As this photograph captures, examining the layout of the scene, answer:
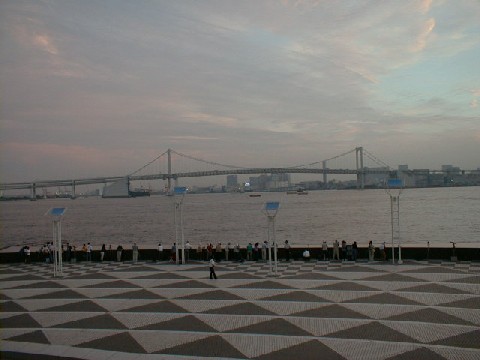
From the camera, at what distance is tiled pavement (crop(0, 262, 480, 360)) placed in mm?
8758

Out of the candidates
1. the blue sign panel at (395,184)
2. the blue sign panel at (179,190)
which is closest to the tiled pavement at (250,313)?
the blue sign panel at (395,184)

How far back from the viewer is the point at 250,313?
11.2m

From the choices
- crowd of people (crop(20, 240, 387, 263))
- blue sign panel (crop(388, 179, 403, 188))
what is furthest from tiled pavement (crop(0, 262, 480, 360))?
blue sign panel (crop(388, 179, 403, 188))

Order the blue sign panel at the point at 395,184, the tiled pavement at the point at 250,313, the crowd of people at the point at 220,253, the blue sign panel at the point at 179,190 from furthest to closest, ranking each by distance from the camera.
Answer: the blue sign panel at the point at 179,190 → the blue sign panel at the point at 395,184 → the crowd of people at the point at 220,253 → the tiled pavement at the point at 250,313

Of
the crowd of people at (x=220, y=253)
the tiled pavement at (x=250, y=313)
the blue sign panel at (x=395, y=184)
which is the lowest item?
the tiled pavement at (x=250, y=313)

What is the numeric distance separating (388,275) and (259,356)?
751cm

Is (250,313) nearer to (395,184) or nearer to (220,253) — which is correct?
(220,253)

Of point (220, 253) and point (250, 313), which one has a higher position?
point (220, 253)

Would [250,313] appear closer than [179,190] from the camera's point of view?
Yes

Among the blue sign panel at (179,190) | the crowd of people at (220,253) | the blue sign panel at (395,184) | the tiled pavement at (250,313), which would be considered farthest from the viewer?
the blue sign panel at (179,190)

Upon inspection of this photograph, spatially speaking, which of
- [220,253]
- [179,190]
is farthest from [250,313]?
[179,190]

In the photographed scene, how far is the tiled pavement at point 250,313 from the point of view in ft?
28.7

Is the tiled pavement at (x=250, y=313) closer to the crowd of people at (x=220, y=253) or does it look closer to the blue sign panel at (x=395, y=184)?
the crowd of people at (x=220, y=253)

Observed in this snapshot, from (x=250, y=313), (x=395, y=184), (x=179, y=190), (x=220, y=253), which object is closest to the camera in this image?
(x=250, y=313)
